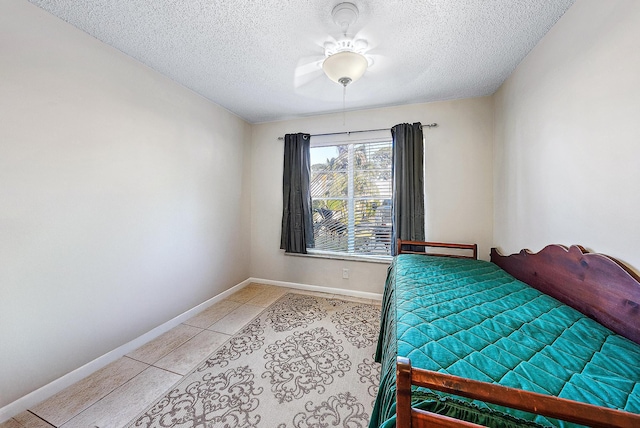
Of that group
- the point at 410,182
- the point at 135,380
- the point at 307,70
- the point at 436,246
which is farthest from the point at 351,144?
the point at 135,380

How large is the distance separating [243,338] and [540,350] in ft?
6.54

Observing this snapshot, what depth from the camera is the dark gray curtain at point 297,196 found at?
121 inches

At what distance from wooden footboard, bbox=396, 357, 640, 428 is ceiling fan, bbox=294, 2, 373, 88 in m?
1.77

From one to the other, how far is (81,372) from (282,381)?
4.56ft

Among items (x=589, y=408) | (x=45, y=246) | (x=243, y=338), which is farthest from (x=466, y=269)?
(x=45, y=246)

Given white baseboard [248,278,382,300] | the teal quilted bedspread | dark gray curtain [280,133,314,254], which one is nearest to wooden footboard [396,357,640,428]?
the teal quilted bedspread

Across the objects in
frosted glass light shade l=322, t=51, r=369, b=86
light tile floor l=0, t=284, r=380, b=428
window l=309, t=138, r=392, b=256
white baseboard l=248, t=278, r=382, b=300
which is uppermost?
frosted glass light shade l=322, t=51, r=369, b=86

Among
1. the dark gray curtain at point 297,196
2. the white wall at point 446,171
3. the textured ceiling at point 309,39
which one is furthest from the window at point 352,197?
the textured ceiling at point 309,39

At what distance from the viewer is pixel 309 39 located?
5.47 ft

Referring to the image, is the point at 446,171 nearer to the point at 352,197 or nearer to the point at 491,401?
the point at 352,197

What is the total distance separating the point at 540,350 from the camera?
0.88 meters

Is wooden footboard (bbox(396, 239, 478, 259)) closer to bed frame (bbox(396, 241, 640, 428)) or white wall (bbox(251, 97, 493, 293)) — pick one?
bed frame (bbox(396, 241, 640, 428))

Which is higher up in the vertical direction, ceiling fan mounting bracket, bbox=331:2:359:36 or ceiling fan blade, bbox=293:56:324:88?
ceiling fan blade, bbox=293:56:324:88

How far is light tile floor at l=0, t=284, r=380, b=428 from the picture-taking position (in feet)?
4.27
